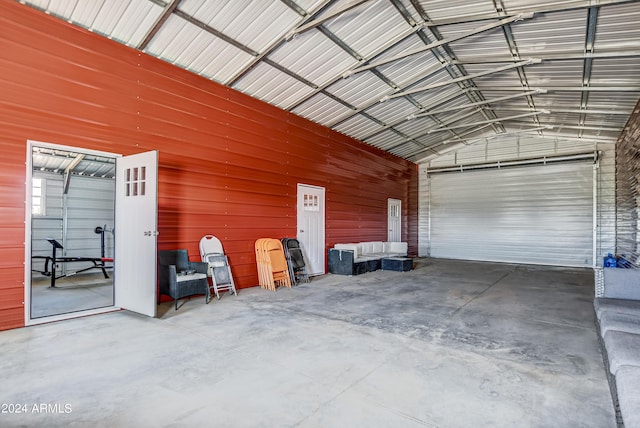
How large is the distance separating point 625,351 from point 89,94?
6097 millimetres

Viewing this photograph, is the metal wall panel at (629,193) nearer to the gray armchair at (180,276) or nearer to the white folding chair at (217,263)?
the white folding chair at (217,263)

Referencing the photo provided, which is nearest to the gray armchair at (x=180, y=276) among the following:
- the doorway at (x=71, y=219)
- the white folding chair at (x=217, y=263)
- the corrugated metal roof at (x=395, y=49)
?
the white folding chair at (x=217, y=263)

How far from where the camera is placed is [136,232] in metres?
4.41

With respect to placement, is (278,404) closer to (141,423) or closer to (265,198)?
(141,423)

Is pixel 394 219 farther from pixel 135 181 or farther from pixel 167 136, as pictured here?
pixel 135 181

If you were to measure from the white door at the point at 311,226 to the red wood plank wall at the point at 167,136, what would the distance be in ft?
0.87

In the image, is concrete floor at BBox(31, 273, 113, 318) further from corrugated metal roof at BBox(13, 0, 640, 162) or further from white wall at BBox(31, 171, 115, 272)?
corrugated metal roof at BBox(13, 0, 640, 162)

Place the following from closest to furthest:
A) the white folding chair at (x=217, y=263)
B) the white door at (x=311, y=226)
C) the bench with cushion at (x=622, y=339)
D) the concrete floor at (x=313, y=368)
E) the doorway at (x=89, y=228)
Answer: the bench with cushion at (x=622, y=339) < the concrete floor at (x=313, y=368) < the doorway at (x=89, y=228) < the white folding chair at (x=217, y=263) < the white door at (x=311, y=226)

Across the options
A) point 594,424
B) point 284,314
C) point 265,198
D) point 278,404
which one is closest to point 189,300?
point 284,314

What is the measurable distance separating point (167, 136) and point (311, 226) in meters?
3.94

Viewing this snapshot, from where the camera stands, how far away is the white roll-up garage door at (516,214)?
32.7ft

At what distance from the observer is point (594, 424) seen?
6.64 feet

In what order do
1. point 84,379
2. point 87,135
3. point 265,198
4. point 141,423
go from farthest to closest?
1. point 265,198
2. point 87,135
3. point 84,379
4. point 141,423

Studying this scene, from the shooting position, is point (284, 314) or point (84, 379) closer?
point (84, 379)
